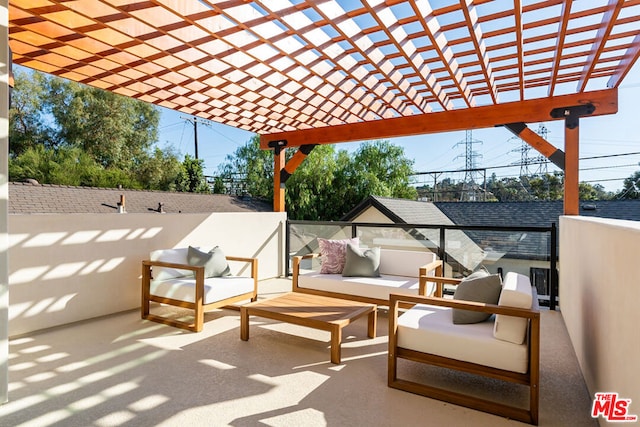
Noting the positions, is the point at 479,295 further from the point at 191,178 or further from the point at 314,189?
the point at 191,178

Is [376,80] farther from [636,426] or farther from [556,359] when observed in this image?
[636,426]

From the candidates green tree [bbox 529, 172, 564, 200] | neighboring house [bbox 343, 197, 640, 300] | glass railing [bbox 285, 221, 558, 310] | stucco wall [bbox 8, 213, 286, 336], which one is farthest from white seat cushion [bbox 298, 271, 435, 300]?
green tree [bbox 529, 172, 564, 200]

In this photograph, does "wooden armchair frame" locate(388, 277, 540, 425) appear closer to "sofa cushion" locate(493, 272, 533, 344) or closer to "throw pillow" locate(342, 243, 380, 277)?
"sofa cushion" locate(493, 272, 533, 344)

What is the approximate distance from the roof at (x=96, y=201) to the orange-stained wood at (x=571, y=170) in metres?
8.97

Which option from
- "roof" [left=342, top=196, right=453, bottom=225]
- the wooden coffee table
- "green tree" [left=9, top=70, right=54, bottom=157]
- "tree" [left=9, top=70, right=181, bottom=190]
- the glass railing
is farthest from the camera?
"green tree" [left=9, top=70, right=54, bottom=157]

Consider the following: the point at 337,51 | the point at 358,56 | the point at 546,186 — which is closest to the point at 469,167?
the point at 546,186

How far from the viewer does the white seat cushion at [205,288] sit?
12.9 feet

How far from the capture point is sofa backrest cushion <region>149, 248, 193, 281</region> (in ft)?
13.9

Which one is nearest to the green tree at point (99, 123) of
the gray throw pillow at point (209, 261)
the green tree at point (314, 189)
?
the green tree at point (314, 189)

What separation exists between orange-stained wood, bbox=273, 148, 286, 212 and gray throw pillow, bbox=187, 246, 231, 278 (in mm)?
2367

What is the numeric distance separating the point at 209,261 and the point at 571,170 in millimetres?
4440

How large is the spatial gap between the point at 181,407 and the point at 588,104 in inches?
197

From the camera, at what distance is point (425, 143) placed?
87.4 ft

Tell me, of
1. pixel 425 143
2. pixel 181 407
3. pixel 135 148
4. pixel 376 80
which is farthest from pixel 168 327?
pixel 425 143
